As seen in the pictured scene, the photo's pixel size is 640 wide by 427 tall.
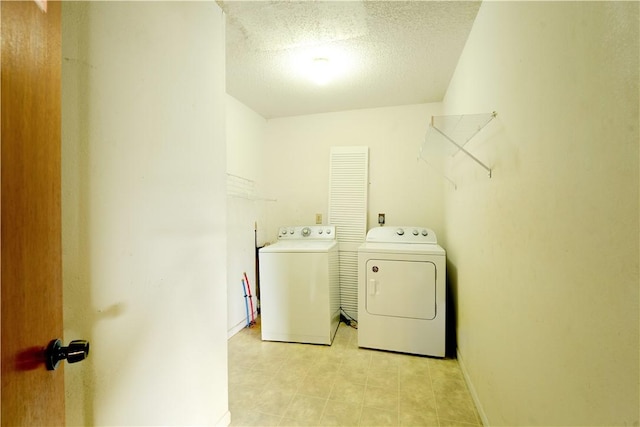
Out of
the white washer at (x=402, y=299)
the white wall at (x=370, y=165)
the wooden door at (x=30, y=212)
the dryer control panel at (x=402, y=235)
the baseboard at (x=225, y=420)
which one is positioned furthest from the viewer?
the white wall at (x=370, y=165)

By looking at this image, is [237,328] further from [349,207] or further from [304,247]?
[349,207]

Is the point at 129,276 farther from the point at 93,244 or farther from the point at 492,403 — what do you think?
the point at 492,403

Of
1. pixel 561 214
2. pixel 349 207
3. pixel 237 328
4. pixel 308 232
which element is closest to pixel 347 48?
pixel 349 207

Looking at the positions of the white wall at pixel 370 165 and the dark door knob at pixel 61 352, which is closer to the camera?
the dark door knob at pixel 61 352

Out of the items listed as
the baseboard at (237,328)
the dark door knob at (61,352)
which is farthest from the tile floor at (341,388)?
the dark door knob at (61,352)

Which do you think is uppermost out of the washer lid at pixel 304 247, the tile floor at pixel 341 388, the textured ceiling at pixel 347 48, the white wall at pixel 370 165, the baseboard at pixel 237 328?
the textured ceiling at pixel 347 48

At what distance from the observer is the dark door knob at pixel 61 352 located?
0.57 m

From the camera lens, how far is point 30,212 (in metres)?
0.52

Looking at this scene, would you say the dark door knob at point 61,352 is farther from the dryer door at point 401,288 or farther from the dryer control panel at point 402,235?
the dryer control panel at point 402,235

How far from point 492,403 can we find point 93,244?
196 cm

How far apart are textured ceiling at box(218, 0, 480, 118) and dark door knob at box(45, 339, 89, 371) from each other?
1726 millimetres

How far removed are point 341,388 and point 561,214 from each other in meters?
1.74

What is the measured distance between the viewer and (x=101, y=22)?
880 mm

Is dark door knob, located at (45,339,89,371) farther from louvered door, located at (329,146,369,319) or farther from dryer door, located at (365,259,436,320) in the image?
louvered door, located at (329,146,369,319)
